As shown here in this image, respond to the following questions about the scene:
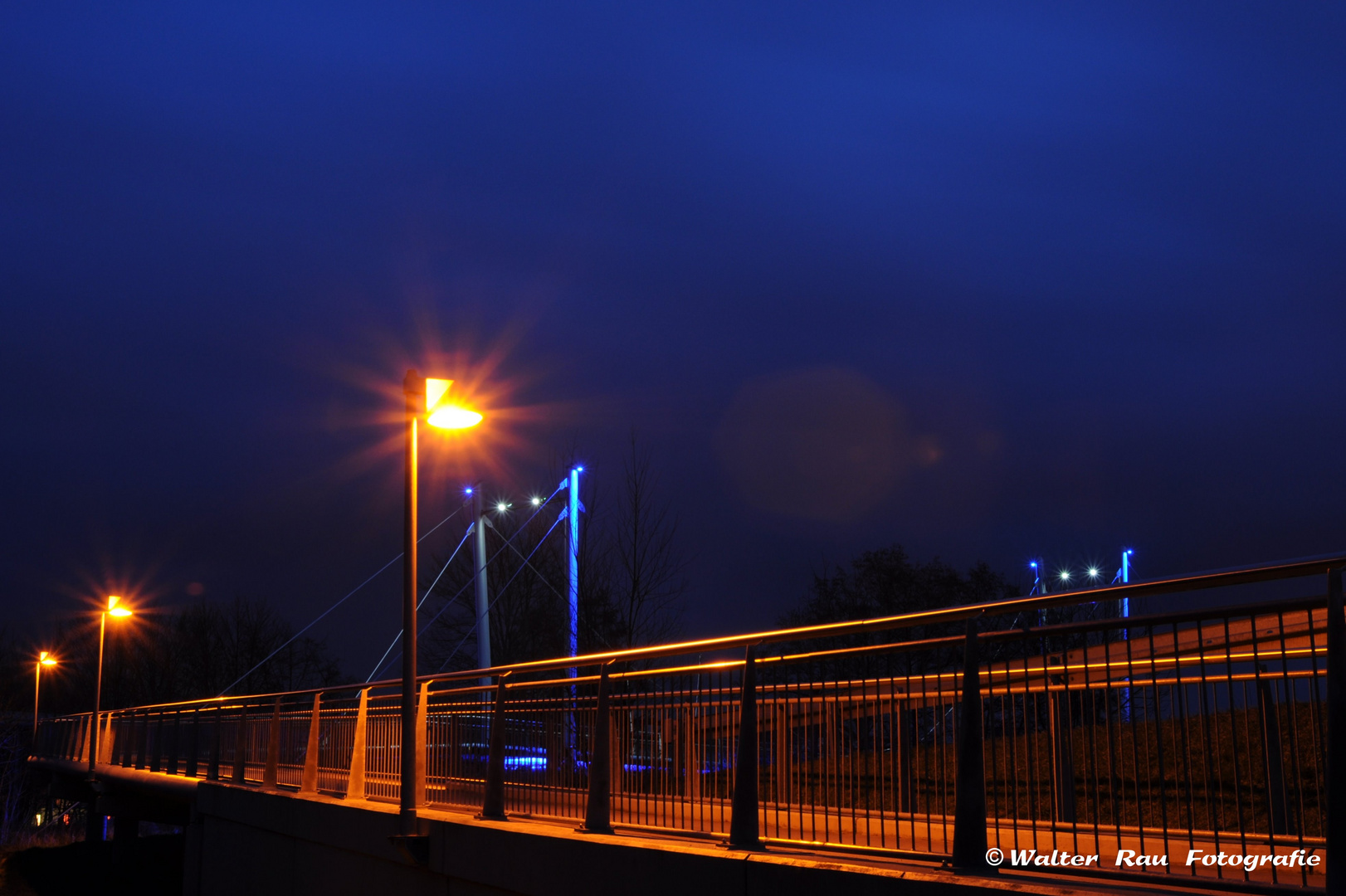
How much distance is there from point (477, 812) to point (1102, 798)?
20.8ft

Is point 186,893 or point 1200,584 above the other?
point 1200,584

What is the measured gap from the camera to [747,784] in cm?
733

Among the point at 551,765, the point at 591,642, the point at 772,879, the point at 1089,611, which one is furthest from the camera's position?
the point at 1089,611

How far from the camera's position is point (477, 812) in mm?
11102

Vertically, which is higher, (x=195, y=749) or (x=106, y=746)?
(x=195, y=749)

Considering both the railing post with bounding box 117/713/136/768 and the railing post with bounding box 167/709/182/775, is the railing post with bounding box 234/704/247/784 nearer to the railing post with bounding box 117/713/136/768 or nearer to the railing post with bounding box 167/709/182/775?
the railing post with bounding box 167/709/182/775

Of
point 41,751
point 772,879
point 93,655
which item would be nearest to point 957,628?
point 772,879

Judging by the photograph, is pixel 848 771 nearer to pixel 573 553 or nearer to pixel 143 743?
pixel 573 553

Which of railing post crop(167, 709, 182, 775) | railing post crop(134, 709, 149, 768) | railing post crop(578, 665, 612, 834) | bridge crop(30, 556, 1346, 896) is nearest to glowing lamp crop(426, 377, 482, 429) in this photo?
bridge crop(30, 556, 1346, 896)

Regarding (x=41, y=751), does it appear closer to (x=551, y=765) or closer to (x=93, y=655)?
(x=93, y=655)

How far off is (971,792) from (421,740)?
7.91 meters

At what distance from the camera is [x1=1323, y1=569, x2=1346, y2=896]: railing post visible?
4258mm

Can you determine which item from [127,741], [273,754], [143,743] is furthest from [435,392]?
[127,741]

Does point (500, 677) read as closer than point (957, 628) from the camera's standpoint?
Yes
